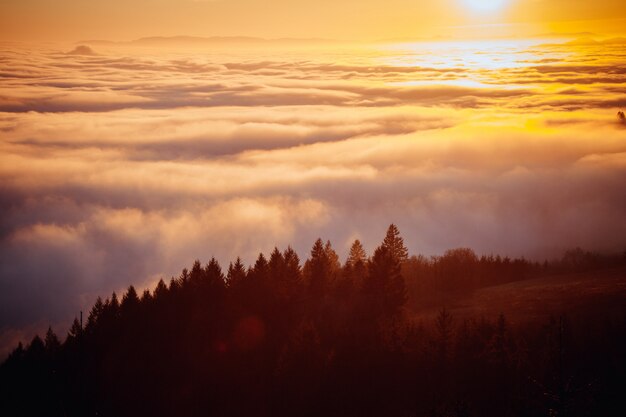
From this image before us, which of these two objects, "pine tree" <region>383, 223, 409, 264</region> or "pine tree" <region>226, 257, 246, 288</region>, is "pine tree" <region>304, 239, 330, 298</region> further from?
"pine tree" <region>226, 257, 246, 288</region>

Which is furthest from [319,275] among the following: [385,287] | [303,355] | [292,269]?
[303,355]

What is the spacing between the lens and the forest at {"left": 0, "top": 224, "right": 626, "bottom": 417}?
3634 cm

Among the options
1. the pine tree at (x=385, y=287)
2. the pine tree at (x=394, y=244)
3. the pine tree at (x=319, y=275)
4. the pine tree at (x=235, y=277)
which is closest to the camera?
the pine tree at (x=385, y=287)

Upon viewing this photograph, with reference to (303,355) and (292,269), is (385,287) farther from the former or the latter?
(303,355)

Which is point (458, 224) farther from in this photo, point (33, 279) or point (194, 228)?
point (33, 279)

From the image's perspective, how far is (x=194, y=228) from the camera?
116 meters

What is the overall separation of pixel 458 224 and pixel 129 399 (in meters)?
88.6

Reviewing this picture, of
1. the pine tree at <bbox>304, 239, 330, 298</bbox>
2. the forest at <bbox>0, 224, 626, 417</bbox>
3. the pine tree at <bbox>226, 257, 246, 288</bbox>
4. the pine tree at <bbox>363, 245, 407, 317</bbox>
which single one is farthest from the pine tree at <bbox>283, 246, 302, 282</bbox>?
the pine tree at <bbox>363, 245, 407, 317</bbox>

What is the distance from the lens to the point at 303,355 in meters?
40.3

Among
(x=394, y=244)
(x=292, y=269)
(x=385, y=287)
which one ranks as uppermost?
(x=394, y=244)

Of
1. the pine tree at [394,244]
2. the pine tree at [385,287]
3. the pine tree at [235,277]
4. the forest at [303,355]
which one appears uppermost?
the pine tree at [394,244]

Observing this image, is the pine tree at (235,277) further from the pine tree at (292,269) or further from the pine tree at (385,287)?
the pine tree at (385,287)

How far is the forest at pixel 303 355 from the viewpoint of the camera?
3634 centimetres

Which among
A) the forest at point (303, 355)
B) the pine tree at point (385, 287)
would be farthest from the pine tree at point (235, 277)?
the pine tree at point (385, 287)
